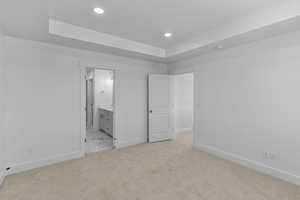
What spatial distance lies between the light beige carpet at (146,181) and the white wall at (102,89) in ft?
9.78

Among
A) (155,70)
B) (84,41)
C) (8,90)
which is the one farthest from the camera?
(155,70)

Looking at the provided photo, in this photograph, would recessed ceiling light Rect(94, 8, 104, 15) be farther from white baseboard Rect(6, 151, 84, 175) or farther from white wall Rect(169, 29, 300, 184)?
white baseboard Rect(6, 151, 84, 175)

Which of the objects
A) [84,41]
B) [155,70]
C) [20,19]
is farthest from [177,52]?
[20,19]

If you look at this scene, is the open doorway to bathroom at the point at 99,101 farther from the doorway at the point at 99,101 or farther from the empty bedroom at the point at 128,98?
the empty bedroom at the point at 128,98

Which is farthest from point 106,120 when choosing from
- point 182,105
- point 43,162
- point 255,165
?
point 255,165

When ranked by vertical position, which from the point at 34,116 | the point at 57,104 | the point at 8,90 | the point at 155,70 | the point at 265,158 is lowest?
the point at 265,158

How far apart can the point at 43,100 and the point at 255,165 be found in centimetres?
430

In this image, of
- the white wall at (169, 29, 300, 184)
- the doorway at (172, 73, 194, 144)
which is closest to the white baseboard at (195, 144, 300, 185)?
the white wall at (169, 29, 300, 184)

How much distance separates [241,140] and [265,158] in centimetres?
46

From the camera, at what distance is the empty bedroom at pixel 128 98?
205cm

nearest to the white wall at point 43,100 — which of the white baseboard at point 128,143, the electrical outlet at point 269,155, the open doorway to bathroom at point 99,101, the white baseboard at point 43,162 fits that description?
the white baseboard at point 43,162

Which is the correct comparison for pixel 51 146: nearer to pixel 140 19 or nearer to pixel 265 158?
pixel 140 19

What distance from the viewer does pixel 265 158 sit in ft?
8.47

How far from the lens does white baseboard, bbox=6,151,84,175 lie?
2561 mm
